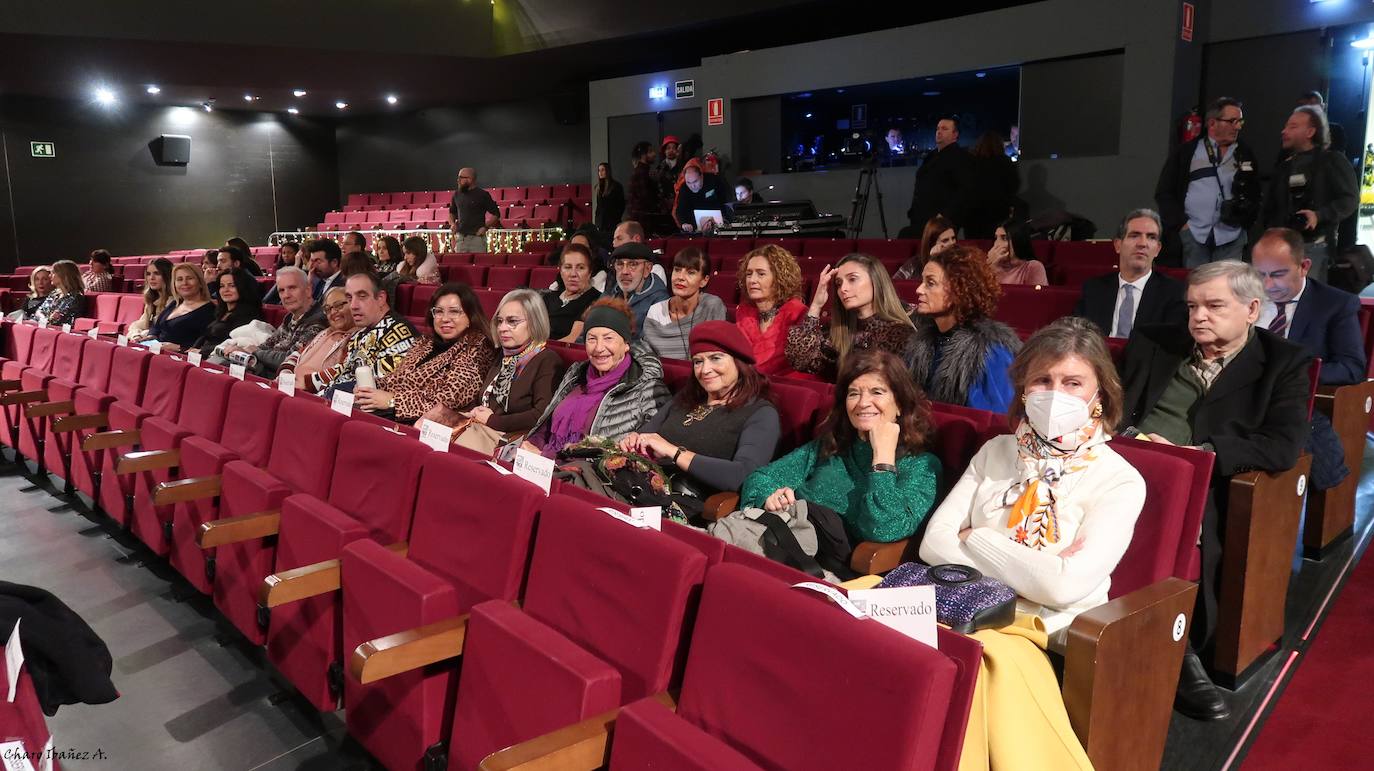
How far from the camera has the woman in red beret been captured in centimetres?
236

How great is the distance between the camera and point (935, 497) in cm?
200

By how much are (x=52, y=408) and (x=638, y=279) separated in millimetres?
2428

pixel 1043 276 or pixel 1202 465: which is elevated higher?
pixel 1043 276

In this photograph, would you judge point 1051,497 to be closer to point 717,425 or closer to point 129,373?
point 717,425

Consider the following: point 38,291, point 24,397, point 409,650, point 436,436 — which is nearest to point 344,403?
point 436,436

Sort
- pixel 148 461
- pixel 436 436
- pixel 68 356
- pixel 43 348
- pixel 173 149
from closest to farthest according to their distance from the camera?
pixel 436 436
pixel 148 461
pixel 68 356
pixel 43 348
pixel 173 149

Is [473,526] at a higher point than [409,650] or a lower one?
higher

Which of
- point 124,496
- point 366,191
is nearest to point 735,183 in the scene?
point 124,496

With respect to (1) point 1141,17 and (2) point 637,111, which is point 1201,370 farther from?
(2) point 637,111

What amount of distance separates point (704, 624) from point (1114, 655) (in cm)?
63

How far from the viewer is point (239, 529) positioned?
2.22 meters

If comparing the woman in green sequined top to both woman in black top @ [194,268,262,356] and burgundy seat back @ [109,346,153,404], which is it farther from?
woman in black top @ [194,268,262,356]

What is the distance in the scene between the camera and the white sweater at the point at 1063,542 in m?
1.58

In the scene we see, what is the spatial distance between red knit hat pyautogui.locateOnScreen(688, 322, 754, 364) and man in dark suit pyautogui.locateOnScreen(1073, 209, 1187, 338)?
1259mm
